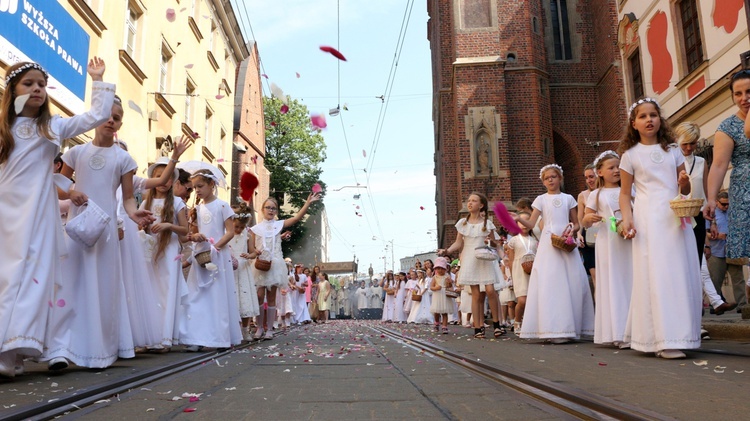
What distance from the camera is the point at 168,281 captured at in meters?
6.25

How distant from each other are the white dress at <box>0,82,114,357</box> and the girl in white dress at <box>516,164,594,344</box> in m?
4.82

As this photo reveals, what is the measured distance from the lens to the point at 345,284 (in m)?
38.4

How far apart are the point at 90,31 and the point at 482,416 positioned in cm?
1240

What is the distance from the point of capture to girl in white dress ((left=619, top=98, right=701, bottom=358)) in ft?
15.0

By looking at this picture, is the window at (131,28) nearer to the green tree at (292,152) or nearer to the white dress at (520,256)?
the white dress at (520,256)

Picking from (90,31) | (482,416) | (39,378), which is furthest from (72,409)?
(90,31)

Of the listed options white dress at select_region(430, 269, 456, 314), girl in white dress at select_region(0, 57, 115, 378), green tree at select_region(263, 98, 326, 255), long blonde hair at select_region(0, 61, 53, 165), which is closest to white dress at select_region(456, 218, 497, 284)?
white dress at select_region(430, 269, 456, 314)

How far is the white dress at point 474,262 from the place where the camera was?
836 centimetres

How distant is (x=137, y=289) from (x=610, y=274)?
171 inches

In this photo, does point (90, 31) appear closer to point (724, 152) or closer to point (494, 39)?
point (724, 152)

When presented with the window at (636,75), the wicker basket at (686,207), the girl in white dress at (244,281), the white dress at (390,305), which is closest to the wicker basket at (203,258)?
the girl in white dress at (244,281)

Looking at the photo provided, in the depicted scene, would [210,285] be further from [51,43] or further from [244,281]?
[51,43]

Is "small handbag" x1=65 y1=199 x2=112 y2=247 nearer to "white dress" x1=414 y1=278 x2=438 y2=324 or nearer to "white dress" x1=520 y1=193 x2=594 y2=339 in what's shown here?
"white dress" x1=520 y1=193 x2=594 y2=339

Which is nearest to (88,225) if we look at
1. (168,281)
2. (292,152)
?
(168,281)
